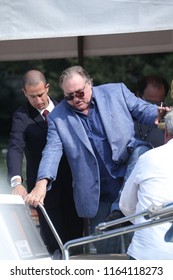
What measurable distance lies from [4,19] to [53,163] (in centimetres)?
106

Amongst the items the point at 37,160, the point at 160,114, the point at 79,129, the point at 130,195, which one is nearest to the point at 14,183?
the point at 79,129

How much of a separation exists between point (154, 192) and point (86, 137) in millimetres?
1544

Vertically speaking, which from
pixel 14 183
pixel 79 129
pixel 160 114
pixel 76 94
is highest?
pixel 76 94

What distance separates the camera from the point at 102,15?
18.6 ft

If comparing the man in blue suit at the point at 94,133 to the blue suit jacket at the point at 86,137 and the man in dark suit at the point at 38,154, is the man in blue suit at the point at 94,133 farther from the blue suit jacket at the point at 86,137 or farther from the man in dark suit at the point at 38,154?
→ the man in dark suit at the point at 38,154

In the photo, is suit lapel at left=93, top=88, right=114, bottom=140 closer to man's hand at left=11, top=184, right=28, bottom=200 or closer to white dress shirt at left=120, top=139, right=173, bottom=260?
man's hand at left=11, top=184, right=28, bottom=200

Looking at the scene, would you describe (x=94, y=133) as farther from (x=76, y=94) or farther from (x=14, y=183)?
(x=14, y=183)

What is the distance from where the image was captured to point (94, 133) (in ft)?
18.4

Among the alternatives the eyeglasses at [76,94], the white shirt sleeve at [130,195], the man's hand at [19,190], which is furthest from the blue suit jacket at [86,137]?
the white shirt sleeve at [130,195]

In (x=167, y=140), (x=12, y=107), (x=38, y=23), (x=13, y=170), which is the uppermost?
(x=38, y=23)

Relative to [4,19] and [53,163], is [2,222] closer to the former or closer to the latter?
[53,163]

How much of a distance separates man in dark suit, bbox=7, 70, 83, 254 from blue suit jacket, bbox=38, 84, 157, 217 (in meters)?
0.41

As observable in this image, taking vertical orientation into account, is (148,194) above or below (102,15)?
below
